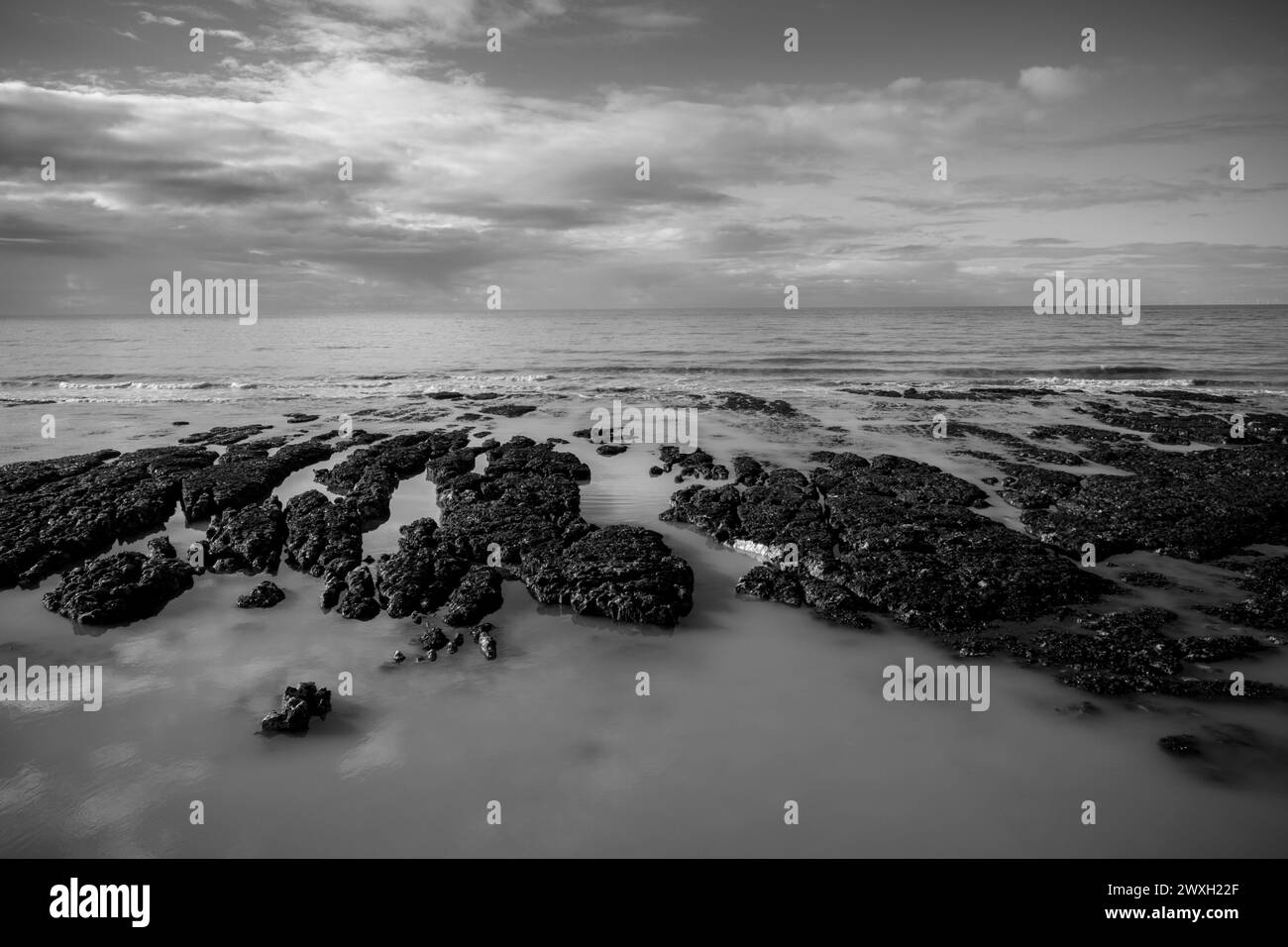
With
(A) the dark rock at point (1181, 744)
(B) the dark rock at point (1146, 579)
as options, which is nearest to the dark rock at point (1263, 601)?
(B) the dark rock at point (1146, 579)

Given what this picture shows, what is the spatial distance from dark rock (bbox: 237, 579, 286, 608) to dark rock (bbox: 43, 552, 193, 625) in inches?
43.8

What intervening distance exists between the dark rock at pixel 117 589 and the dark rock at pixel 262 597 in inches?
43.8

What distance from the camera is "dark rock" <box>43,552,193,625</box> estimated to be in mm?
8672

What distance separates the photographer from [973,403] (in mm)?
26594

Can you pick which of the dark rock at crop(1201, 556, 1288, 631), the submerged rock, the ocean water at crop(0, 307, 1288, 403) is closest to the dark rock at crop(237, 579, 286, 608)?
the submerged rock

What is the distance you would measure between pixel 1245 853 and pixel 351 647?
9179 millimetres

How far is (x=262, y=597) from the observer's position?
9109 millimetres

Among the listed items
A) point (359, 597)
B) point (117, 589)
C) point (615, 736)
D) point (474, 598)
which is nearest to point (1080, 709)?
point (615, 736)

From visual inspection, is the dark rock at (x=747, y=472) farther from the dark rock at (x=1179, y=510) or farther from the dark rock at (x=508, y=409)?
the dark rock at (x=508, y=409)

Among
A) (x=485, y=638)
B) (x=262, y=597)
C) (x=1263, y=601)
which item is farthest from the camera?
(x=262, y=597)

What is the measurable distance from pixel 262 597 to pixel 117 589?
1961mm

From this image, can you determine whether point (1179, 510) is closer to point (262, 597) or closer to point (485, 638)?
point (485, 638)

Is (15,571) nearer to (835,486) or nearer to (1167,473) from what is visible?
(835,486)
